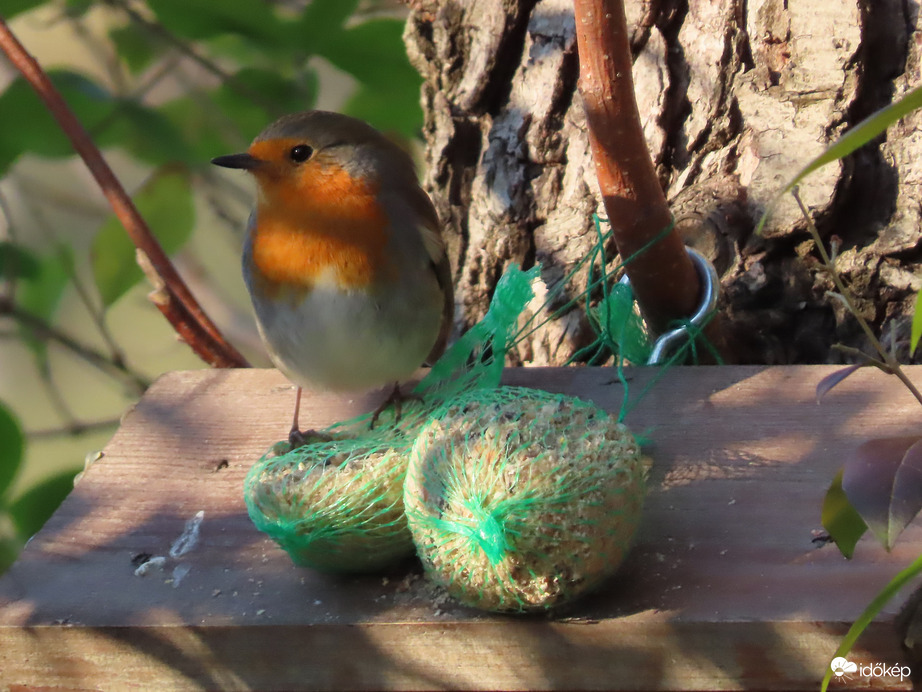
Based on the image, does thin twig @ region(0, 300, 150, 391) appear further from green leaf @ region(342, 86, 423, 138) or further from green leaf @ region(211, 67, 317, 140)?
green leaf @ region(342, 86, 423, 138)

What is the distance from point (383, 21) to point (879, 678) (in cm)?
181

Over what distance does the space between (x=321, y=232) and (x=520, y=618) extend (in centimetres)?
78

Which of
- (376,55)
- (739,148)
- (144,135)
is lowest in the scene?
(739,148)

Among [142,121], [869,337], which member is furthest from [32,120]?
[869,337]

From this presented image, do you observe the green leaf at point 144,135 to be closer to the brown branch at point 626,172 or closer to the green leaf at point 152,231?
the green leaf at point 152,231

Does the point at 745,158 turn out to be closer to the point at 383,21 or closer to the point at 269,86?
the point at 383,21

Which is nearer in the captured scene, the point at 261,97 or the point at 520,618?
the point at 520,618

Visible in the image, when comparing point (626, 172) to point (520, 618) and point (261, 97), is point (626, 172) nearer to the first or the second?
point (520, 618)

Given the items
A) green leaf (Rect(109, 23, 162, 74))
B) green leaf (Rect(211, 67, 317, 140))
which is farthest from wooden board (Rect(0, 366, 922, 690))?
green leaf (Rect(109, 23, 162, 74))

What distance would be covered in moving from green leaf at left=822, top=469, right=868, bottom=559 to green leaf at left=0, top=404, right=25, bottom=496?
169cm

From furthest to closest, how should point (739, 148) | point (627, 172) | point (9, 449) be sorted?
point (9, 449), point (739, 148), point (627, 172)

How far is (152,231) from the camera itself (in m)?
2.33

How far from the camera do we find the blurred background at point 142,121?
219cm

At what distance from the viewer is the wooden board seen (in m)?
1.03
